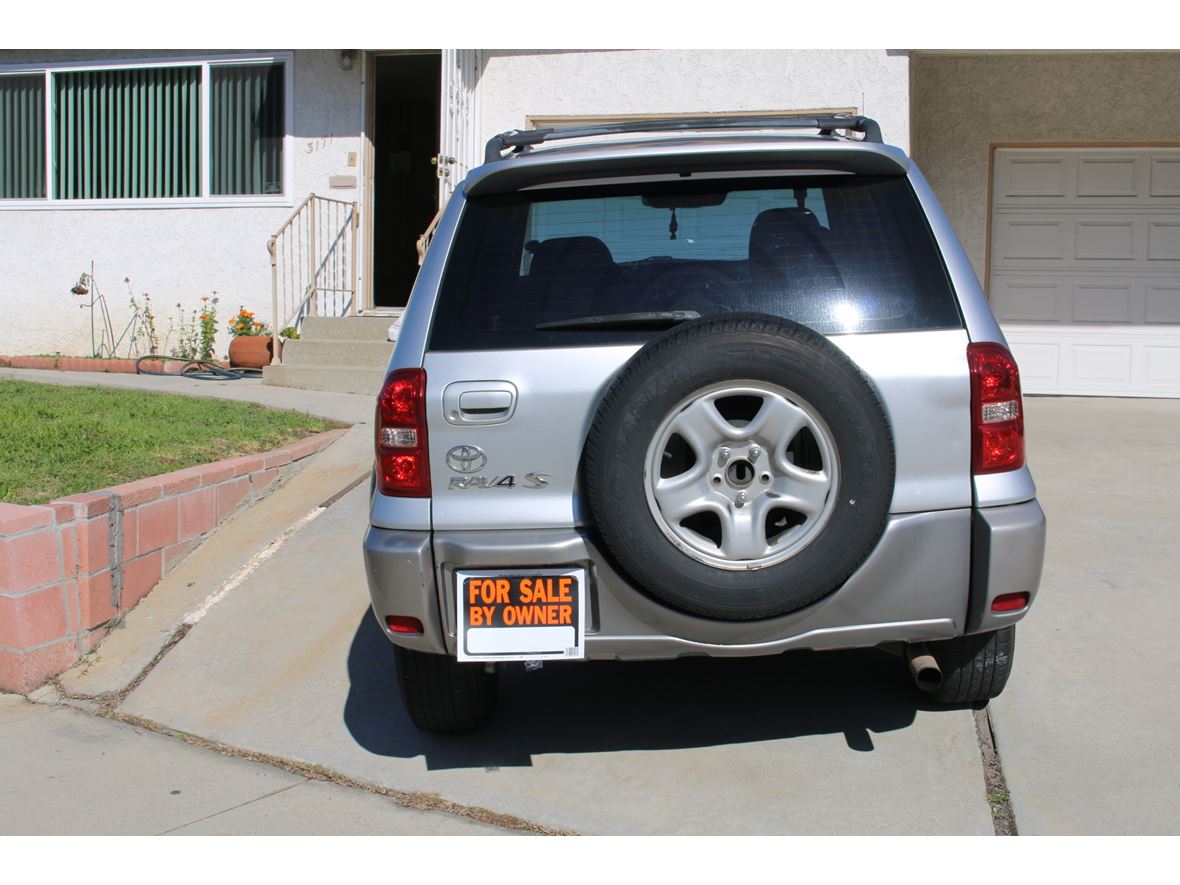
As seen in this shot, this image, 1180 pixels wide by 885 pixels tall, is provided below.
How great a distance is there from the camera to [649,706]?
13.2 ft

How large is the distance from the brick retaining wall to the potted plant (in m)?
5.24

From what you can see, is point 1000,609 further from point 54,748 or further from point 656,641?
point 54,748

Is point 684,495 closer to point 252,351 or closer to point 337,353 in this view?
point 337,353

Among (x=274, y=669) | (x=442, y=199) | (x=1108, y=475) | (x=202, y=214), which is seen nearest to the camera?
(x=274, y=669)

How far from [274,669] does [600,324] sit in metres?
2.13

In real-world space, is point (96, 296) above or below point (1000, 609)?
above

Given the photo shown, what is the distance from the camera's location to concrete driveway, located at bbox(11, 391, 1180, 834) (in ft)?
10.7

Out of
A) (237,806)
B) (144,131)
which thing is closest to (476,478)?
(237,806)

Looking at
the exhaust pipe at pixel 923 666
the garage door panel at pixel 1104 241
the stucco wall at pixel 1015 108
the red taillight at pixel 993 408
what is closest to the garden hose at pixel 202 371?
the stucco wall at pixel 1015 108

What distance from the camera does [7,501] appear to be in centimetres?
487

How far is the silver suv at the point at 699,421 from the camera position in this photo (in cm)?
299

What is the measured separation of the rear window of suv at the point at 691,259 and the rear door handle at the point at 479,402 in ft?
0.39

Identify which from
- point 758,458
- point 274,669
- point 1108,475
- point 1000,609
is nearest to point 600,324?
point 758,458

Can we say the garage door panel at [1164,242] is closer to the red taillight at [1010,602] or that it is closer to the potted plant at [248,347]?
the potted plant at [248,347]
